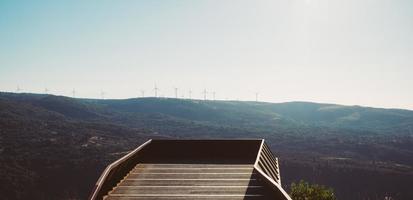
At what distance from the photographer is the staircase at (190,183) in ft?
28.3

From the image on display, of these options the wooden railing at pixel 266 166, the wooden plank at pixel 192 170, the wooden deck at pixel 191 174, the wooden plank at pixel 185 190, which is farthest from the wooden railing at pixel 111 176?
the wooden railing at pixel 266 166

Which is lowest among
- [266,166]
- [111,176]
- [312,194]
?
[312,194]

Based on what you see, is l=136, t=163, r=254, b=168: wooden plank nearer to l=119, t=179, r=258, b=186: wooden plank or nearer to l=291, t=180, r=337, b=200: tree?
l=119, t=179, r=258, b=186: wooden plank

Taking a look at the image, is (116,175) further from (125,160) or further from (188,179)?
(188,179)

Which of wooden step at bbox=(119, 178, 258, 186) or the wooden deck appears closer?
the wooden deck

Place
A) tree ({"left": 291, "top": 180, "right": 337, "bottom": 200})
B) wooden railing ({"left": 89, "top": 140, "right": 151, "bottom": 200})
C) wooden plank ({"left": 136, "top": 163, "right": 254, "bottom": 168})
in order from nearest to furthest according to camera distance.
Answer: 1. wooden railing ({"left": 89, "top": 140, "right": 151, "bottom": 200})
2. wooden plank ({"left": 136, "top": 163, "right": 254, "bottom": 168})
3. tree ({"left": 291, "top": 180, "right": 337, "bottom": 200})

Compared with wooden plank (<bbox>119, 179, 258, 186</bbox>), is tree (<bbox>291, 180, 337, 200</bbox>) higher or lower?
lower

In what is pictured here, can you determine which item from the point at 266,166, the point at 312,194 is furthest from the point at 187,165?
the point at 312,194

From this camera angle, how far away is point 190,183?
984 cm

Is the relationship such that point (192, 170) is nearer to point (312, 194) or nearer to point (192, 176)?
point (192, 176)

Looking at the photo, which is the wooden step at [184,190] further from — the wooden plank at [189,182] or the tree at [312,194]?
the tree at [312,194]

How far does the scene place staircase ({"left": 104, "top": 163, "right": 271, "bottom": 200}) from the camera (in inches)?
339

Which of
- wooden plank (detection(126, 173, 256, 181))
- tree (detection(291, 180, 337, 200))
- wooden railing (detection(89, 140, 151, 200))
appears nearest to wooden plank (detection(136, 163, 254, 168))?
wooden railing (detection(89, 140, 151, 200))

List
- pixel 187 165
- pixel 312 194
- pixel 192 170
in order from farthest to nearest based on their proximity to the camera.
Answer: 1. pixel 312 194
2. pixel 187 165
3. pixel 192 170
